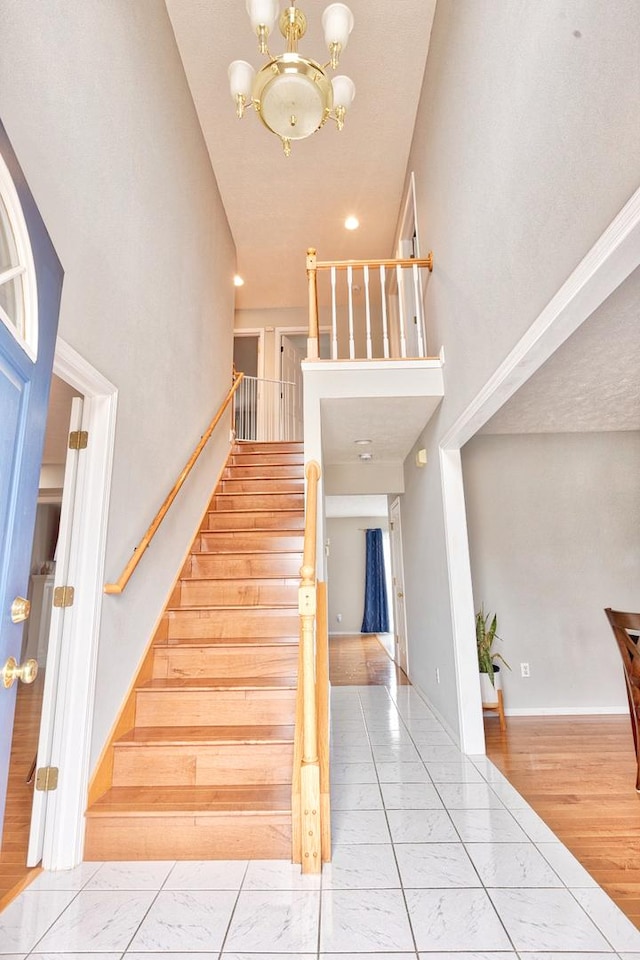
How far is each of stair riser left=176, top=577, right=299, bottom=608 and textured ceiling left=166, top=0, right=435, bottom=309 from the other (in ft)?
13.0

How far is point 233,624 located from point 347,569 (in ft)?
24.3

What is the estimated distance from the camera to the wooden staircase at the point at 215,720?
1.97m

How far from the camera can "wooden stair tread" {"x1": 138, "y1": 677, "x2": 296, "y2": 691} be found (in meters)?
2.50

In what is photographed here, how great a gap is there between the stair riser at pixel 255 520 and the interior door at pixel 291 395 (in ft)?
9.37

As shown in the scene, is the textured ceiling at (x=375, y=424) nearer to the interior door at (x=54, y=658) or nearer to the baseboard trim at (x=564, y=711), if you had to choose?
the interior door at (x=54, y=658)

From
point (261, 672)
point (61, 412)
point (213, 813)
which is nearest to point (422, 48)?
point (61, 412)

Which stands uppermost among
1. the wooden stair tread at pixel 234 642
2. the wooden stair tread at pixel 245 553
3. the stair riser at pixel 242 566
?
the wooden stair tread at pixel 245 553

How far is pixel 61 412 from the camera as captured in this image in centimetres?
358

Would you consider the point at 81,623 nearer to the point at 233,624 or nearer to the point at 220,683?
the point at 220,683

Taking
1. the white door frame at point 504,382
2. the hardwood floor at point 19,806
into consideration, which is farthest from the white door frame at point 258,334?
the hardwood floor at point 19,806

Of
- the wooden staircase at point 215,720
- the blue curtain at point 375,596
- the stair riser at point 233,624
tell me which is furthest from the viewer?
the blue curtain at point 375,596

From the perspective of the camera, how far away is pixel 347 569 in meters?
10.3

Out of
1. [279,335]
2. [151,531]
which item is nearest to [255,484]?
[151,531]

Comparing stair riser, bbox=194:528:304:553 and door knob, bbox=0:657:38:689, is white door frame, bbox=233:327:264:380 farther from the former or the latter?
door knob, bbox=0:657:38:689
